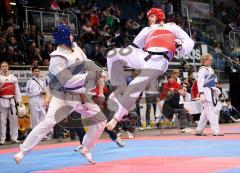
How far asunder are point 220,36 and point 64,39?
61.9ft

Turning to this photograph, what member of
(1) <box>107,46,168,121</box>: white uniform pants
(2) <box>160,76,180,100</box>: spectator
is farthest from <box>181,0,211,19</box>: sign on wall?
(1) <box>107,46,168,121</box>: white uniform pants

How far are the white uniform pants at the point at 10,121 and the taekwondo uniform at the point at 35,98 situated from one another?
21.8 inches

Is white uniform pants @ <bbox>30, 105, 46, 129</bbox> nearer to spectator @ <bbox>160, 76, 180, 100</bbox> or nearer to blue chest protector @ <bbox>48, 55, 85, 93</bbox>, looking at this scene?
spectator @ <bbox>160, 76, 180, 100</bbox>

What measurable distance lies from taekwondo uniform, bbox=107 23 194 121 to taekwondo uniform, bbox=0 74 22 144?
555 centimetres

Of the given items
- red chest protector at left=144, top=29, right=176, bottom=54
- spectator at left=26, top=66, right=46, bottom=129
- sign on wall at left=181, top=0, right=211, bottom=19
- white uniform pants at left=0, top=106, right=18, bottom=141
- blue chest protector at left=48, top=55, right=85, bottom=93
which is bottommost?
white uniform pants at left=0, top=106, right=18, bottom=141

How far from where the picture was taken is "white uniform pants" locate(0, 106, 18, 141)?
40.4 ft

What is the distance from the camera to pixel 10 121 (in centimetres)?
1243

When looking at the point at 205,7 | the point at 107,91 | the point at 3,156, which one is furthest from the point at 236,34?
the point at 3,156

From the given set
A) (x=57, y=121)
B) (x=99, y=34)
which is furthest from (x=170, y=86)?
(x=57, y=121)

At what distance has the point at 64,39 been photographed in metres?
6.52

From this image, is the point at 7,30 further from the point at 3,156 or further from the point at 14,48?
the point at 3,156

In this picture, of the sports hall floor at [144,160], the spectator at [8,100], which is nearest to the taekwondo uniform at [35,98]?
the spectator at [8,100]

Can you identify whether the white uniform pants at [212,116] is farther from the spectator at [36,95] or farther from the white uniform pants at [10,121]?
the white uniform pants at [10,121]

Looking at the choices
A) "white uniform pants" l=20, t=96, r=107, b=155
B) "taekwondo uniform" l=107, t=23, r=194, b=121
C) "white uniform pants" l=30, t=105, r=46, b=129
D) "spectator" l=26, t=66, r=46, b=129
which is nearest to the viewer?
"white uniform pants" l=20, t=96, r=107, b=155
